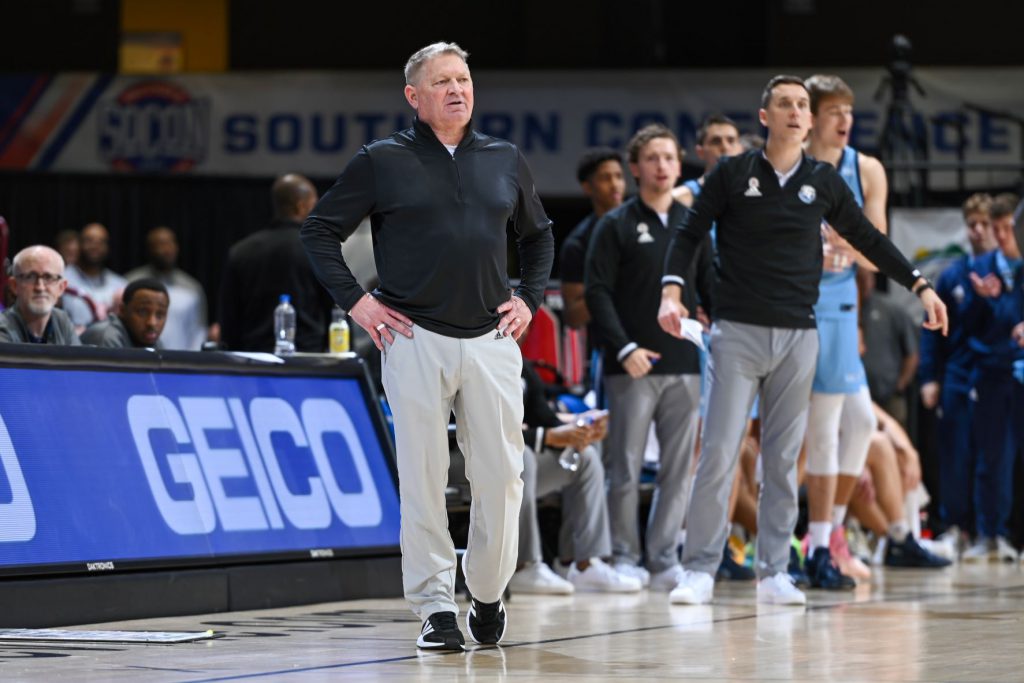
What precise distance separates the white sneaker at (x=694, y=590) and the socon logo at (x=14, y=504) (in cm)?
253

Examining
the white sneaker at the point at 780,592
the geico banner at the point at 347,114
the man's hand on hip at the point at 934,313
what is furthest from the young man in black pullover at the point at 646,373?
the geico banner at the point at 347,114

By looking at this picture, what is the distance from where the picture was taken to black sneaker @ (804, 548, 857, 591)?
25.4ft

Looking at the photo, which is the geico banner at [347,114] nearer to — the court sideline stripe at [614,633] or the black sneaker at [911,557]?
the black sneaker at [911,557]

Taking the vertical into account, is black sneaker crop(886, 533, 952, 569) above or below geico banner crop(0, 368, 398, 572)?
below

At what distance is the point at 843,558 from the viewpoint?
28.1ft

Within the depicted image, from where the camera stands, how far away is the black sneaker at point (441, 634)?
5.03m

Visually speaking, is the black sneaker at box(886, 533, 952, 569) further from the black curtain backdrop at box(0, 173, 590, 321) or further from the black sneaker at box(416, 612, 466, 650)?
the black curtain backdrop at box(0, 173, 590, 321)

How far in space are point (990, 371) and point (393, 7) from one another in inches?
316

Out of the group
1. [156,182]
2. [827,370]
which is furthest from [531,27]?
[827,370]

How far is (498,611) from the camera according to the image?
5.25 m

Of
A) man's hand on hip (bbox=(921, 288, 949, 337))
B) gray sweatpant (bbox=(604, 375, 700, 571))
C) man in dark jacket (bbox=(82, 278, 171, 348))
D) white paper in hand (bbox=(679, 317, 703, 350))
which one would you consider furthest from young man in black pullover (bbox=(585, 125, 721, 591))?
man in dark jacket (bbox=(82, 278, 171, 348))

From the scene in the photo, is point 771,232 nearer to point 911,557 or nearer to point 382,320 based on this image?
point 382,320

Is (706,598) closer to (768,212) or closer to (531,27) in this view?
(768,212)

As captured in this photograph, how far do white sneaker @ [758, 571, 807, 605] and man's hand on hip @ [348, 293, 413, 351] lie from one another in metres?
2.49
